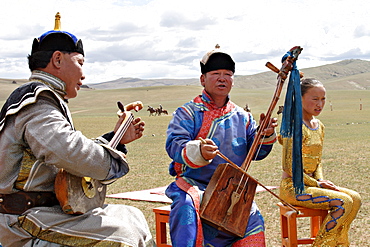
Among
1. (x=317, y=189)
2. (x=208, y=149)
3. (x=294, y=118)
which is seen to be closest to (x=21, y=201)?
(x=208, y=149)

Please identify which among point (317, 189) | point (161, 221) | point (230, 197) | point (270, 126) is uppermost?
point (270, 126)

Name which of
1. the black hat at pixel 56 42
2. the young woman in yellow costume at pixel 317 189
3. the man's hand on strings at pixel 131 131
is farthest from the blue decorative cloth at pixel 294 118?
the black hat at pixel 56 42

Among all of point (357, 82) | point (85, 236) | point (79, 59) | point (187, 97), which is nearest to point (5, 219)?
point (85, 236)

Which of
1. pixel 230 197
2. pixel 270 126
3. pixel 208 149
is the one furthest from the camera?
pixel 270 126

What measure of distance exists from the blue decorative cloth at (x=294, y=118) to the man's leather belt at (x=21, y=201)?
6.96ft

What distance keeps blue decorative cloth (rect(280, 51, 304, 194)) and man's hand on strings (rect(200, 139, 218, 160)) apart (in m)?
0.86

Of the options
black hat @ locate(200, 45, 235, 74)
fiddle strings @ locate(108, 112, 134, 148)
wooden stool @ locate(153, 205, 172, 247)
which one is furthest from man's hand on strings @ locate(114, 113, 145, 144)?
wooden stool @ locate(153, 205, 172, 247)

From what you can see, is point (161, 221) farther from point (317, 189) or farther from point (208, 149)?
point (317, 189)

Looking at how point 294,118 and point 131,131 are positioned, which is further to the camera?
point 294,118

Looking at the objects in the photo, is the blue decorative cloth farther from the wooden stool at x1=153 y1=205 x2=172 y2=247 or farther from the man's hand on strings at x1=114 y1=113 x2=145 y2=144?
the man's hand on strings at x1=114 y1=113 x2=145 y2=144

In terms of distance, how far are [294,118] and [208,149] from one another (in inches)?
37.3

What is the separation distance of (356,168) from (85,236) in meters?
8.58

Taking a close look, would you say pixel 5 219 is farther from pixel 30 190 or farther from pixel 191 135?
pixel 191 135

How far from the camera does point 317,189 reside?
4.62m
